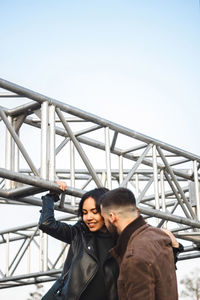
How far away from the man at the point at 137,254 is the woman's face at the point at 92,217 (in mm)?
681

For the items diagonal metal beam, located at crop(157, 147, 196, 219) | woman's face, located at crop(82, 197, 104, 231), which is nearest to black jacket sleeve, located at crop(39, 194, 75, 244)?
woman's face, located at crop(82, 197, 104, 231)

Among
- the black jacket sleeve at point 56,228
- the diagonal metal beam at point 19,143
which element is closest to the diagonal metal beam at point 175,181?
the diagonal metal beam at point 19,143

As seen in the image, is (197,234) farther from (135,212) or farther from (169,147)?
(135,212)

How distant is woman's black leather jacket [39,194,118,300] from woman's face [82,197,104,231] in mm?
69

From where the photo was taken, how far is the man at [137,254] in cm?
347

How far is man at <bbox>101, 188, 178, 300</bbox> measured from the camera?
347cm

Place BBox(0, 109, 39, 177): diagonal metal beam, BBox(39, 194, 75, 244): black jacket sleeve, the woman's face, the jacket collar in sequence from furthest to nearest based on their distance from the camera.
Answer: BBox(0, 109, 39, 177): diagonal metal beam < BBox(39, 194, 75, 244): black jacket sleeve < the woman's face < the jacket collar

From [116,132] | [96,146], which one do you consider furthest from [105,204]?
[96,146]

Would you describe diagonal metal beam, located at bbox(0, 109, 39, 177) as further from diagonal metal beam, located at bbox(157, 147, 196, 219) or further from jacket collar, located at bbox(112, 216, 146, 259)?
jacket collar, located at bbox(112, 216, 146, 259)

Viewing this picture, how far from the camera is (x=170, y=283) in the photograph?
3.66 metres

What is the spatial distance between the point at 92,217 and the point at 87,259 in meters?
0.37

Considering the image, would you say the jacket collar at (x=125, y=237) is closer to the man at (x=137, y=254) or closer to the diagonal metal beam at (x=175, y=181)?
the man at (x=137, y=254)

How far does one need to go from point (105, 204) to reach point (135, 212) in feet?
0.66

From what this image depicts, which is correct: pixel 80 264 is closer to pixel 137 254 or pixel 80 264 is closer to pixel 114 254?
pixel 114 254
